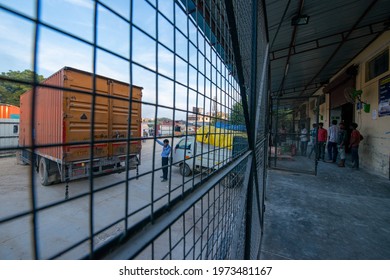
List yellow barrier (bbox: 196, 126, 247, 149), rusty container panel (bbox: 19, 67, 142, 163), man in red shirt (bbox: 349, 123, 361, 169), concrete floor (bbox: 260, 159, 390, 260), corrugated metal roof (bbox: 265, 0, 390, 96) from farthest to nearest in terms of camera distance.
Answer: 1. man in red shirt (bbox: 349, 123, 361, 169)
2. corrugated metal roof (bbox: 265, 0, 390, 96)
3. concrete floor (bbox: 260, 159, 390, 260)
4. yellow barrier (bbox: 196, 126, 247, 149)
5. rusty container panel (bbox: 19, 67, 142, 163)

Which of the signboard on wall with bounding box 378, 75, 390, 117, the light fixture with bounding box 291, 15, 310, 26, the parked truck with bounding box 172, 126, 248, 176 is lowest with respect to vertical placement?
the parked truck with bounding box 172, 126, 248, 176

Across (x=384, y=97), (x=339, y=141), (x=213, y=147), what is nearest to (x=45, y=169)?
(x=213, y=147)

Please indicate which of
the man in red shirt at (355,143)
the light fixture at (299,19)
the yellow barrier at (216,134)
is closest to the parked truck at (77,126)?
the yellow barrier at (216,134)

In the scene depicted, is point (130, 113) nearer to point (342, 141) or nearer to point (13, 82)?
point (13, 82)

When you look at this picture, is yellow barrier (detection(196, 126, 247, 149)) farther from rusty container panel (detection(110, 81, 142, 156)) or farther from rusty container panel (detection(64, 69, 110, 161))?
rusty container panel (detection(64, 69, 110, 161))

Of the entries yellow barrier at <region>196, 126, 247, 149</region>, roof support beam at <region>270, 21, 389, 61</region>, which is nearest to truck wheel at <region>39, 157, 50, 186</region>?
yellow barrier at <region>196, 126, 247, 149</region>

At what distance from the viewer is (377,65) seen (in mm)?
6957

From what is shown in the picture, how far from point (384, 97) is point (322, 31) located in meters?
2.90

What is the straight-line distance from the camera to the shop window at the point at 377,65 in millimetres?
6395

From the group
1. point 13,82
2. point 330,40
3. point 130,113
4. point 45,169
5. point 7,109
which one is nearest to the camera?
point 13,82

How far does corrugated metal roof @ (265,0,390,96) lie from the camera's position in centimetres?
523

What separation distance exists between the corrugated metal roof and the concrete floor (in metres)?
4.61

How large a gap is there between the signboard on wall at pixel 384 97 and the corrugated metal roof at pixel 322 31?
1723 mm
